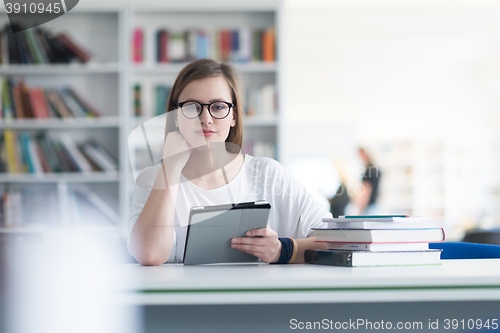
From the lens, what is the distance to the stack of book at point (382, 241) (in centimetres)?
89

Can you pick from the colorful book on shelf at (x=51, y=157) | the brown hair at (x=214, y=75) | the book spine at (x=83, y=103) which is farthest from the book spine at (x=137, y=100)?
the brown hair at (x=214, y=75)

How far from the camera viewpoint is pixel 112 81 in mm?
3295

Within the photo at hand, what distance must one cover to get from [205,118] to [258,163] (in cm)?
28

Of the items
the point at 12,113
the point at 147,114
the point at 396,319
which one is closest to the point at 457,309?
the point at 396,319

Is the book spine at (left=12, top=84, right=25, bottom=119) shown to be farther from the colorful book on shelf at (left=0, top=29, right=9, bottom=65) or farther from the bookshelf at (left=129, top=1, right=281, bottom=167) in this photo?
the bookshelf at (left=129, top=1, right=281, bottom=167)

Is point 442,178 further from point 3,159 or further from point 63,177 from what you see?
point 3,159

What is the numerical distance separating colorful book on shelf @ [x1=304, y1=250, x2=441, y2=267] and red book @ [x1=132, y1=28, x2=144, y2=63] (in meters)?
2.58

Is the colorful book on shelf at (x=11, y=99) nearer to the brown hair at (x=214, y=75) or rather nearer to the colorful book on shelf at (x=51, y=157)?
the colorful book on shelf at (x=51, y=157)

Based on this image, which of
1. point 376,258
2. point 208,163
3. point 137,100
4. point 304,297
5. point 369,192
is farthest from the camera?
point 369,192

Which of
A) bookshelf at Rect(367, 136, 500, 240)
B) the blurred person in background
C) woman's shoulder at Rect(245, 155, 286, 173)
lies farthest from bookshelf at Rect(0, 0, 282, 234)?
bookshelf at Rect(367, 136, 500, 240)

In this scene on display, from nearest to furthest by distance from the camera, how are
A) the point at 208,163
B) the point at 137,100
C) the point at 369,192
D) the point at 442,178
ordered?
the point at 208,163, the point at 137,100, the point at 369,192, the point at 442,178

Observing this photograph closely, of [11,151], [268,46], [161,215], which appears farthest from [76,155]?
[161,215]

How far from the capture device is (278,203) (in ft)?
4.60

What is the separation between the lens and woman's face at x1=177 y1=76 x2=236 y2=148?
1232 millimetres
